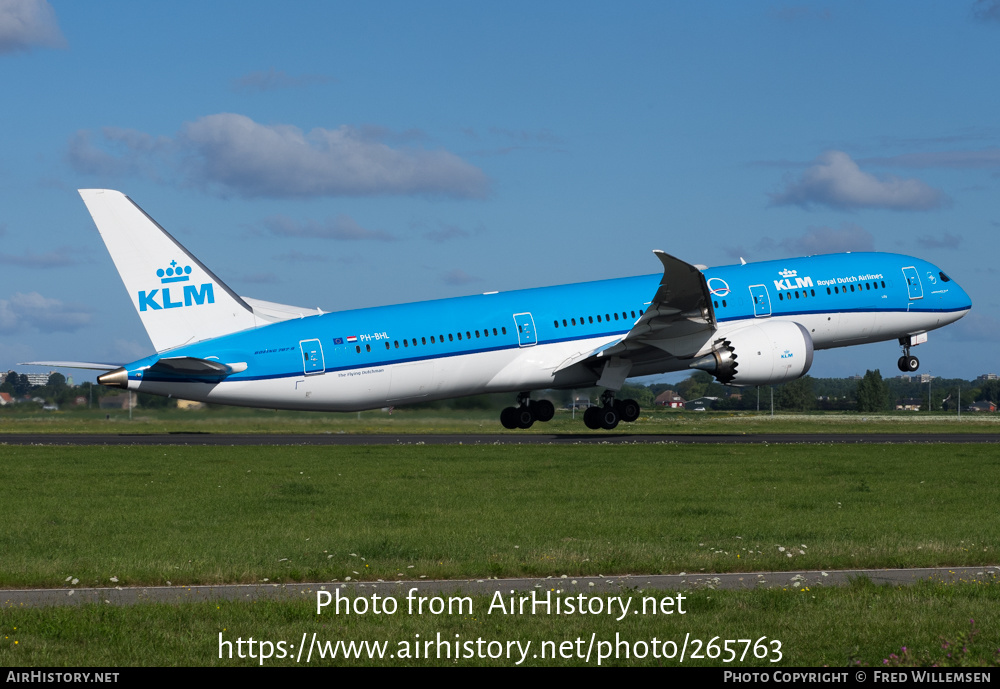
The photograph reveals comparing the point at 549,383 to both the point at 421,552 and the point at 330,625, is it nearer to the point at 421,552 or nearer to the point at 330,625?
the point at 421,552

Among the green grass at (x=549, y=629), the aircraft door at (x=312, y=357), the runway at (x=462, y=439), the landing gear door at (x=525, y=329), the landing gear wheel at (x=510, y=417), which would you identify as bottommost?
the green grass at (x=549, y=629)

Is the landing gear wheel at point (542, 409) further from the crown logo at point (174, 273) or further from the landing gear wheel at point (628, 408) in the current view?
the crown logo at point (174, 273)

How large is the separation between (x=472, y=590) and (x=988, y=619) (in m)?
6.41

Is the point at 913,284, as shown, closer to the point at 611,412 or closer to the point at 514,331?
the point at 611,412

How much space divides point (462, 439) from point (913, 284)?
22.0 meters

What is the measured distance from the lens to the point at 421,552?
19188 mm

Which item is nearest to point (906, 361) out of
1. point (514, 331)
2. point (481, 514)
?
point (514, 331)

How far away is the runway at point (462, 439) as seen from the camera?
4700cm

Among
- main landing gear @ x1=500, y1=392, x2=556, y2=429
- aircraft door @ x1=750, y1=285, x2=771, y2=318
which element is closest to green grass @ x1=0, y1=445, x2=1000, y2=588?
aircraft door @ x1=750, y1=285, x2=771, y2=318

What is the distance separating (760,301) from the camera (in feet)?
162

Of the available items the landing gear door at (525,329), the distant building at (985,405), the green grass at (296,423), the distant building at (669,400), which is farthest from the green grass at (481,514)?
the distant building at (985,405)

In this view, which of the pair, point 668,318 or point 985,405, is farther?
point 985,405

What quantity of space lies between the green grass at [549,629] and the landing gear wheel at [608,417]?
36.7 meters
